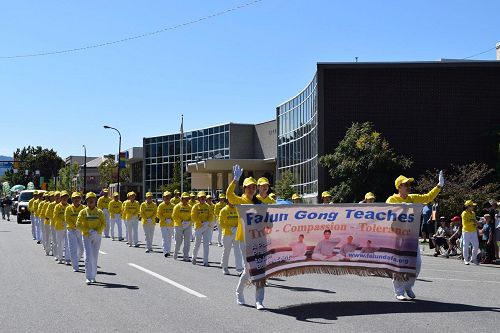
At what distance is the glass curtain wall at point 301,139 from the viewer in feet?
142

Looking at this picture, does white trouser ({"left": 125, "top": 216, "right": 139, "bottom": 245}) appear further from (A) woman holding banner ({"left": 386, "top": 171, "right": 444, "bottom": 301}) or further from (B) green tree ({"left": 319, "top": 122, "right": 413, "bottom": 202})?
(A) woman holding banner ({"left": 386, "top": 171, "right": 444, "bottom": 301})

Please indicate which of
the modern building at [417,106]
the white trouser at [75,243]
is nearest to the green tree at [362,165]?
the modern building at [417,106]

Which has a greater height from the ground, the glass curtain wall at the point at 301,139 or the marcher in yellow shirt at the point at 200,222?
the glass curtain wall at the point at 301,139

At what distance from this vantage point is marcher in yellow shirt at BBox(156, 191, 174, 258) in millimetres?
21750

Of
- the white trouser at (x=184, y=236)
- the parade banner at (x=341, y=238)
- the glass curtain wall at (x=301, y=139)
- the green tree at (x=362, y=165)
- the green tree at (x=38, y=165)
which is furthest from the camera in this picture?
the green tree at (x=38, y=165)

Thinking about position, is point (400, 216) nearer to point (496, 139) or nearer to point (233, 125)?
point (496, 139)

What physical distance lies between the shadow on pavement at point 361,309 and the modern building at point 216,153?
50.3 meters

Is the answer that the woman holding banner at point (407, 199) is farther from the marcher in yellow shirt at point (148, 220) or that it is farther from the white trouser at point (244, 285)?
the marcher in yellow shirt at point (148, 220)

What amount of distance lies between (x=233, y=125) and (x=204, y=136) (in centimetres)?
692

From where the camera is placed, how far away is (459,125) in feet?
135

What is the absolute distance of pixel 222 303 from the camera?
11.3 metres

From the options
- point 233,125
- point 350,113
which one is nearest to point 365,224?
point 350,113

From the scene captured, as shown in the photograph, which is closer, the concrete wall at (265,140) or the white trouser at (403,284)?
the white trouser at (403,284)

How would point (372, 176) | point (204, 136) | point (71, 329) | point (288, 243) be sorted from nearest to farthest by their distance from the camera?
point (71, 329) → point (288, 243) → point (372, 176) → point (204, 136)
